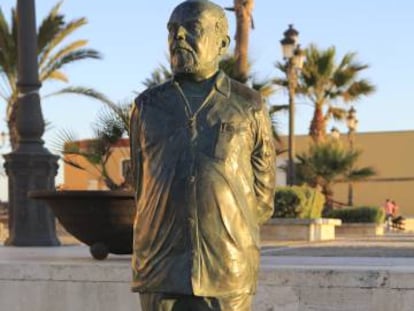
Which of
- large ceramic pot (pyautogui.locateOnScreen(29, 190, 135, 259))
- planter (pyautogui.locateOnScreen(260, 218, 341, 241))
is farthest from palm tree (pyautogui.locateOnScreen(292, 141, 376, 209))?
large ceramic pot (pyautogui.locateOnScreen(29, 190, 135, 259))

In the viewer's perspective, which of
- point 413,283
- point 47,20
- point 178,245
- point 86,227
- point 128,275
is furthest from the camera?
point 47,20

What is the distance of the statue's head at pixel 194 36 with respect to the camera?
8.07 ft

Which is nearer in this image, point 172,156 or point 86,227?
point 172,156

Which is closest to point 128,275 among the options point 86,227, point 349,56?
point 86,227

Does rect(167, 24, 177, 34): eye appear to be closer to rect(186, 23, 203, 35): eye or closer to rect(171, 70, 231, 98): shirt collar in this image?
rect(186, 23, 203, 35): eye

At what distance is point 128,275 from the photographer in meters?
5.63

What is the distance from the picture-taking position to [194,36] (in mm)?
2465

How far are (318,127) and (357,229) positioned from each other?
13487mm

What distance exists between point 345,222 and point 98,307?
17.8 meters

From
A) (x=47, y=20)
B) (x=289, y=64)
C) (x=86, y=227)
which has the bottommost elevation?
(x=86, y=227)

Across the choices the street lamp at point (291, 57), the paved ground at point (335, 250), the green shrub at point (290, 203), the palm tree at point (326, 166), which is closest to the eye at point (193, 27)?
the paved ground at point (335, 250)

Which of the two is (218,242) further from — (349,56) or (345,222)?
(349,56)

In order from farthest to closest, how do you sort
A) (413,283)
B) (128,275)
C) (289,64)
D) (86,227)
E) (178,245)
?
(289,64), (86,227), (128,275), (413,283), (178,245)

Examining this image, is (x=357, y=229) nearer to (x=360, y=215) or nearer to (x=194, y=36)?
(x=360, y=215)
